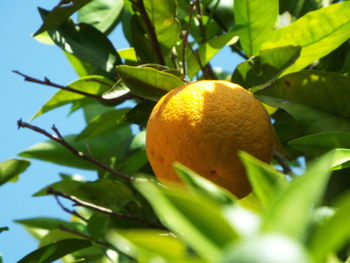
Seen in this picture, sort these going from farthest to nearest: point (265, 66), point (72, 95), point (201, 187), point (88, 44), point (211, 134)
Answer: point (72, 95)
point (88, 44)
point (265, 66)
point (211, 134)
point (201, 187)

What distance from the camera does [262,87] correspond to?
1.31 m

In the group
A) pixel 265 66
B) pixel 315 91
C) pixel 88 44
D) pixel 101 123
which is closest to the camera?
pixel 315 91

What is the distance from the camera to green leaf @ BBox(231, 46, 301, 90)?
4.33 feet

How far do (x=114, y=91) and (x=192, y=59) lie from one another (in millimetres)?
335

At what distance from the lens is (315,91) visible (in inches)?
49.9

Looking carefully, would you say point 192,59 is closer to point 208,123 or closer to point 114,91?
point 114,91

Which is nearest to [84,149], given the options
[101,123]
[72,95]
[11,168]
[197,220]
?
[101,123]

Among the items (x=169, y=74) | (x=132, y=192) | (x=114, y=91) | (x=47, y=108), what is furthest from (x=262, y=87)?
(x=47, y=108)

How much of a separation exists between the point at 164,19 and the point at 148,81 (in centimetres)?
23

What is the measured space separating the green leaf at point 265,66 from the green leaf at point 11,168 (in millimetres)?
586

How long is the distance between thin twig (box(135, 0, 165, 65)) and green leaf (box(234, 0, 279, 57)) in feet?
0.69

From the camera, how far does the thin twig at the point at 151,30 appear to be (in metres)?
1.44

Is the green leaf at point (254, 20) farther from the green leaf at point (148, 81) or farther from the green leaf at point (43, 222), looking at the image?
the green leaf at point (43, 222)

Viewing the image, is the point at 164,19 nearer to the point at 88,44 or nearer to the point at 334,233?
the point at 88,44
